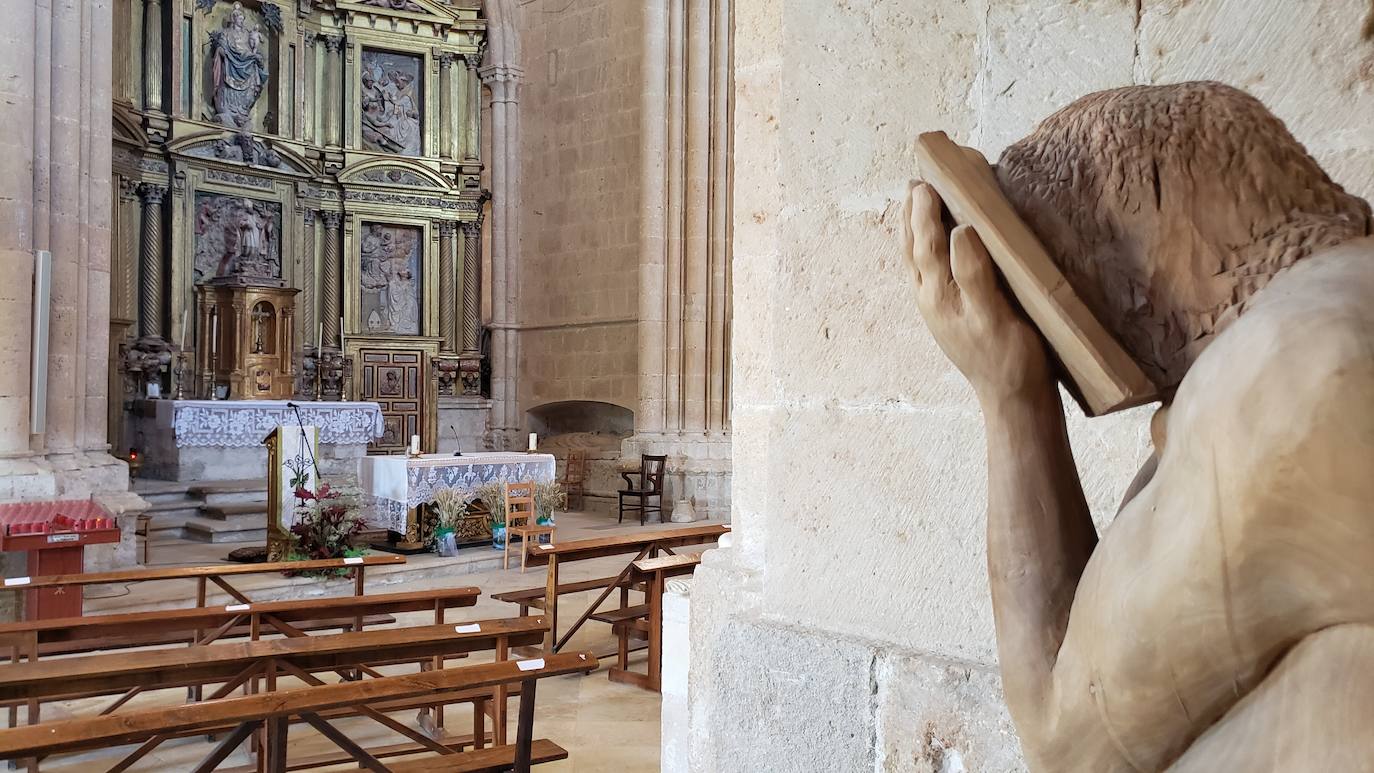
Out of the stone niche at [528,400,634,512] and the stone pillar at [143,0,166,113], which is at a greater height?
the stone pillar at [143,0,166,113]

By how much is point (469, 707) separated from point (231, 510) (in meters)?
6.16

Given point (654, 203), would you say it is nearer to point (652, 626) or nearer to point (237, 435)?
point (237, 435)

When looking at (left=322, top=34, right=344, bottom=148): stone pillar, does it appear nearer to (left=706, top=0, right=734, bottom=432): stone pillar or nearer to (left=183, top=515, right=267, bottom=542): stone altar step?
(left=706, top=0, right=734, bottom=432): stone pillar

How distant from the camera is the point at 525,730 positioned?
3209mm

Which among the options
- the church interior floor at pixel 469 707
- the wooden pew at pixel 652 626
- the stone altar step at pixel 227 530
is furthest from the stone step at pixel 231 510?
the wooden pew at pixel 652 626

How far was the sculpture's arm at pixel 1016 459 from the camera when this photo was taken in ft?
2.56

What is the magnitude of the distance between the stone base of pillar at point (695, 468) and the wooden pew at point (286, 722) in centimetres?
895

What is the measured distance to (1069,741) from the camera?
759mm

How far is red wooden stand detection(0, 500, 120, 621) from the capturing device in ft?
18.3

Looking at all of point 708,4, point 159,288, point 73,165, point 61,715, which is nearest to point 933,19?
point 61,715

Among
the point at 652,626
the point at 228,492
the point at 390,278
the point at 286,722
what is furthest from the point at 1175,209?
the point at 390,278

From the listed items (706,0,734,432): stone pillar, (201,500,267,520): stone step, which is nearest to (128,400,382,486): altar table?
(201,500,267,520): stone step

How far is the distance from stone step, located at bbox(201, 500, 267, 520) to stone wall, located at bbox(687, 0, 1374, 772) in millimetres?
9775

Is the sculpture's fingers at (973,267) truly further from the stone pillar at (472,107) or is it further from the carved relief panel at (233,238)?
the stone pillar at (472,107)
